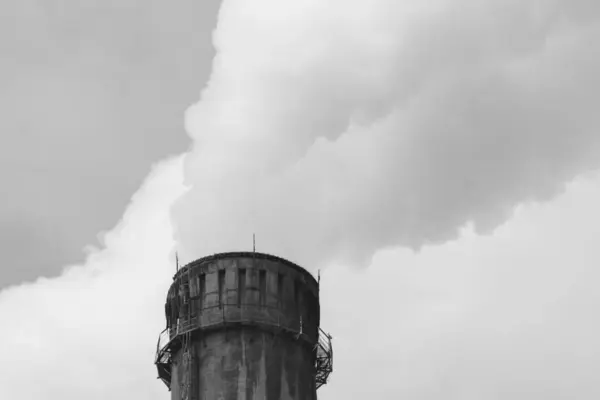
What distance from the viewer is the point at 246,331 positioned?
44000 mm

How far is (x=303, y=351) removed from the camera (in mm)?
45500

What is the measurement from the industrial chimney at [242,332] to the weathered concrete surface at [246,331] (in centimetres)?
5

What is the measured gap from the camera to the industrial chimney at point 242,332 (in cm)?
4306

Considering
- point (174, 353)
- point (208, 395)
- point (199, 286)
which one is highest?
point (199, 286)

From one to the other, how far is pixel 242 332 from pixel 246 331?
0.20 meters

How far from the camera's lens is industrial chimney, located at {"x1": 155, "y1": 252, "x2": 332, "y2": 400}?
1695 inches

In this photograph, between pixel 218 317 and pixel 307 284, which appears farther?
pixel 307 284

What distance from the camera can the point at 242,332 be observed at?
4400cm

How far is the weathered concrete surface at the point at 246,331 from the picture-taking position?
1692 inches

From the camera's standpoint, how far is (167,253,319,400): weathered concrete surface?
141 feet

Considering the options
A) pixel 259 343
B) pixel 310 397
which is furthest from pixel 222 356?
pixel 310 397

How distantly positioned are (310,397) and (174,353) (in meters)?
7.36

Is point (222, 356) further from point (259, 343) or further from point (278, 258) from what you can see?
point (278, 258)

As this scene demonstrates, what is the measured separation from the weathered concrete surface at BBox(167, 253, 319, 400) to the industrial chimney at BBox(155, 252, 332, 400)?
0.16 ft
